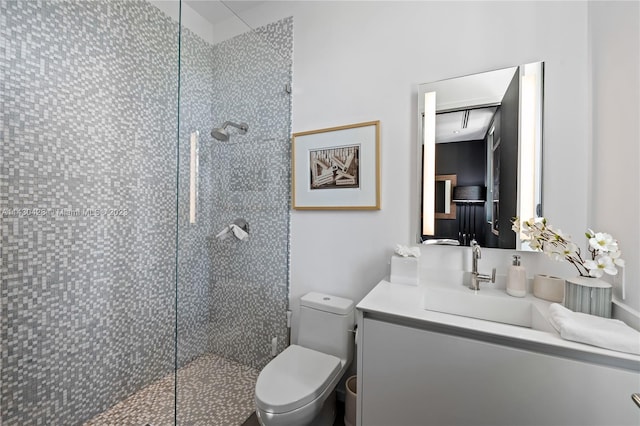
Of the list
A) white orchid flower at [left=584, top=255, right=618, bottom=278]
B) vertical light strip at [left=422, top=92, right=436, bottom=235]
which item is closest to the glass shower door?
vertical light strip at [left=422, top=92, right=436, bottom=235]

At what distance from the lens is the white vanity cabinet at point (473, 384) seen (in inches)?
30.4

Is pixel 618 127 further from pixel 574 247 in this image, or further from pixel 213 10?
pixel 213 10

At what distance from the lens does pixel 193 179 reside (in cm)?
125

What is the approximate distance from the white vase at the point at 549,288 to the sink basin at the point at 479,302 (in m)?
0.05

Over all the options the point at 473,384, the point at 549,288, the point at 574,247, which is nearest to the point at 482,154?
the point at 574,247

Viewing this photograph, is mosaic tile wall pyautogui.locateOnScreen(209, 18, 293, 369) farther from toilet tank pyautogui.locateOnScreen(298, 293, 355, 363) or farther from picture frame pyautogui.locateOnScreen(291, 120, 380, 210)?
toilet tank pyautogui.locateOnScreen(298, 293, 355, 363)

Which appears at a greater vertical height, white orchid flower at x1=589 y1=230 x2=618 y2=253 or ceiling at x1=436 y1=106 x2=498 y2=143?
ceiling at x1=436 y1=106 x2=498 y2=143

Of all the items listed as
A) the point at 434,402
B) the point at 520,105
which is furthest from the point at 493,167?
the point at 434,402

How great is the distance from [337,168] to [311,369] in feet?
3.81

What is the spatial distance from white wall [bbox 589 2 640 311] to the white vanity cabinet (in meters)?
0.39

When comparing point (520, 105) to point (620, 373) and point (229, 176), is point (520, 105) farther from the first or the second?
point (229, 176)

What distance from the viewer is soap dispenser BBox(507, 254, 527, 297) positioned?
1212 millimetres

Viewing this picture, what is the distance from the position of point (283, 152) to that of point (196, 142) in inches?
28.1

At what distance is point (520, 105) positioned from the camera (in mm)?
1293
